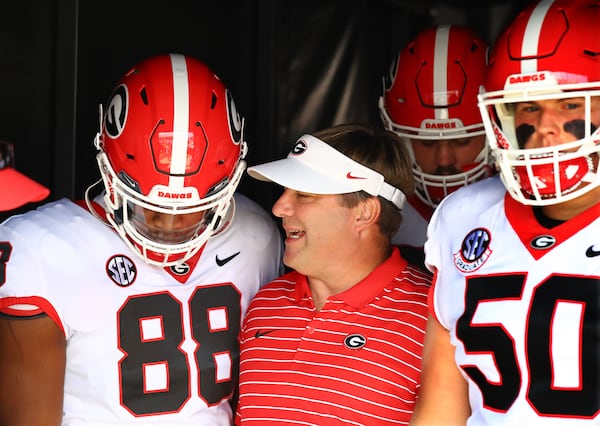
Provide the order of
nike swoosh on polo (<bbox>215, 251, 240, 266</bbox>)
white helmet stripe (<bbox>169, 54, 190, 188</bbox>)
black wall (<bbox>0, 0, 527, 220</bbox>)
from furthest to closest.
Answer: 1. black wall (<bbox>0, 0, 527, 220</bbox>)
2. nike swoosh on polo (<bbox>215, 251, 240, 266</bbox>)
3. white helmet stripe (<bbox>169, 54, 190, 188</bbox>)

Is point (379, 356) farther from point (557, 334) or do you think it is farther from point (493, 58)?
point (493, 58)

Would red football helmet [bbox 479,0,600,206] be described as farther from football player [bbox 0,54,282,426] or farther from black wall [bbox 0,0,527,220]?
black wall [bbox 0,0,527,220]

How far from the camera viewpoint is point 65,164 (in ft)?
9.40

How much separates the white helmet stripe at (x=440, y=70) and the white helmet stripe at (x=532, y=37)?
0.77 m

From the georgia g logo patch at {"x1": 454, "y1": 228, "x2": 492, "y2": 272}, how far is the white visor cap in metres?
0.45

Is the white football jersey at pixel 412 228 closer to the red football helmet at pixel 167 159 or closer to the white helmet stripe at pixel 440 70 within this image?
the white helmet stripe at pixel 440 70

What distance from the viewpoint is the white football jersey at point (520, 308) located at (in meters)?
1.71

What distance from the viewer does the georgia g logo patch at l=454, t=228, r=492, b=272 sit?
190 centimetres

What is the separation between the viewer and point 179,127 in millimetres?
2297

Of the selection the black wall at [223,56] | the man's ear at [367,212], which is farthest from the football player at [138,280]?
the black wall at [223,56]

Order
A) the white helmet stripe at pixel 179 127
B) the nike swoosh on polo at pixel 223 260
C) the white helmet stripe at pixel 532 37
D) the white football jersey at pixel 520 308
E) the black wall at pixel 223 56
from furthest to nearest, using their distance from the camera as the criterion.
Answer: the black wall at pixel 223 56
the nike swoosh on polo at pixel 223 260
the white helmet stripe at pixel 179 127
the white helmet stripe at pixel 532 37
the white football jersey at pixel 520 308

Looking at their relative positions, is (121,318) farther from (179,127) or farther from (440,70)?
(440,70)

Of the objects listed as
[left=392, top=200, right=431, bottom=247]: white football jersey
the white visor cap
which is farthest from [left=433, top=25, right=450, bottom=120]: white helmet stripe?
the white visor cap

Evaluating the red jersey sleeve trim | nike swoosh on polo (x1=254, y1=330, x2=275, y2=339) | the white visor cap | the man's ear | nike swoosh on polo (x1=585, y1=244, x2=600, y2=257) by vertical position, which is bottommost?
nike swoosh on polo (x1=254, y1=330, x2=275, y2=339)
